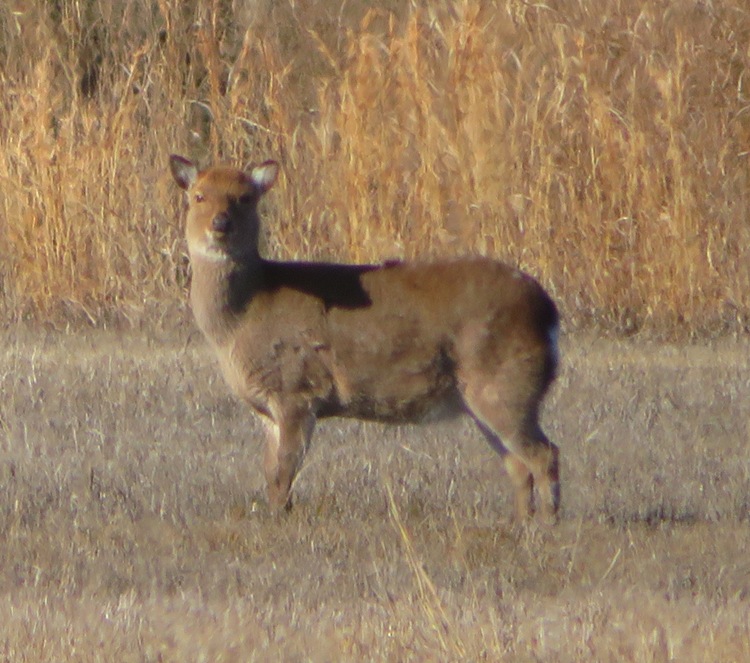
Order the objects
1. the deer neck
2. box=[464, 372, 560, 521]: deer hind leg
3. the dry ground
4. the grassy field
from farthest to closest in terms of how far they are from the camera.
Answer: the grassy field → the deer neck → box=[464, 372, 560, 521]: deer hind leg → the dry ground

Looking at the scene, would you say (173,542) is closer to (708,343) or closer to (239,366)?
(239,366)

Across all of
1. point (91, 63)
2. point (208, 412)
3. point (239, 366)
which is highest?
point (91, 63)

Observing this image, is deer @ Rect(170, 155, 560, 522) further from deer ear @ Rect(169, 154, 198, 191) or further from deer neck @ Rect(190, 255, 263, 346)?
deer ear @ Rect(169, 154, 198, 191)

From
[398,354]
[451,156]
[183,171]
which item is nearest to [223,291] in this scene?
[183,171]

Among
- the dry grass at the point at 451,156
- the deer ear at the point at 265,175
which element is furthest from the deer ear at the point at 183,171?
the dry grass at the point at 451,156

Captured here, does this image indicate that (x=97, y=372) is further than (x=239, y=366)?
Yes

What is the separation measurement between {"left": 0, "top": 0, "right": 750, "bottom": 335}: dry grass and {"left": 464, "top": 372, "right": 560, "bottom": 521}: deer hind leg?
14.6 feet

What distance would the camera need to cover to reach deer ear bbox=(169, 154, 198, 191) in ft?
23.7

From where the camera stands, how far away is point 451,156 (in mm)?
11602

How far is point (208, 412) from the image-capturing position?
8711 millimetres

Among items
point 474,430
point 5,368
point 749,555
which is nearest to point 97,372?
point 5,368

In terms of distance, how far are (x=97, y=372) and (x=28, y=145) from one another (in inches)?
102

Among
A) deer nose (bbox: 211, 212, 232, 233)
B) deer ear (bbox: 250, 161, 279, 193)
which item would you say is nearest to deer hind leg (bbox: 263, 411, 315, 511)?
deer nose (bbox: 211, 212, 232, 233)

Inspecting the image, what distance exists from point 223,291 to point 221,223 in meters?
0.27
